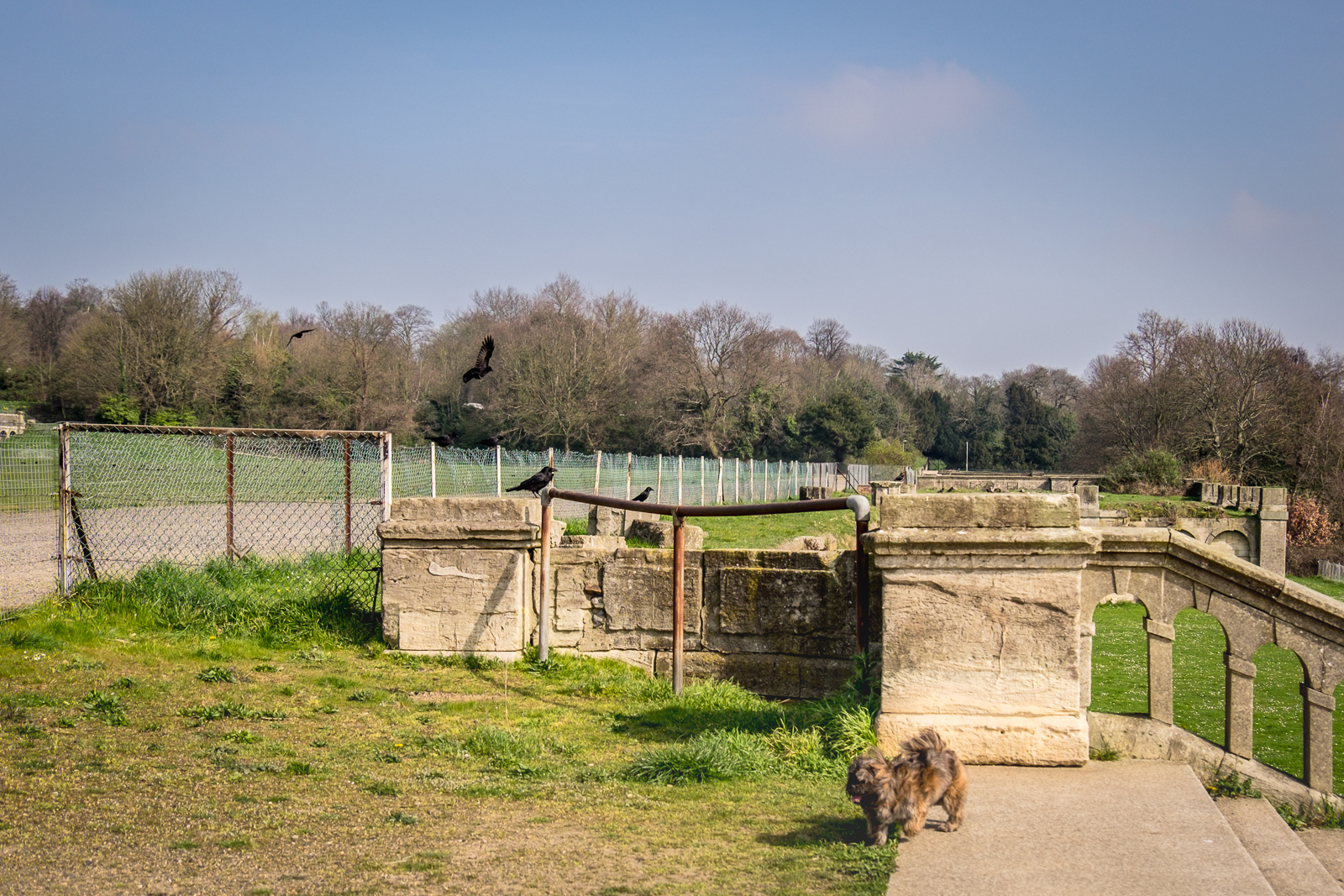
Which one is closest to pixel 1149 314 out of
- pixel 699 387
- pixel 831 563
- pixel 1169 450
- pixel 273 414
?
pixel 1169 450

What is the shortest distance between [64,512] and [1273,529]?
99.1 feet

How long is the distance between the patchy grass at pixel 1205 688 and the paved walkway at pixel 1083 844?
122 inches

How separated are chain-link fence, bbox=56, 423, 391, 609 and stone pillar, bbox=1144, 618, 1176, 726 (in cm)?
479

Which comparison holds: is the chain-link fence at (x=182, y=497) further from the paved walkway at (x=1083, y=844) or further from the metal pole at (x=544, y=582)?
the paved walkway at (x=1083, y=844)

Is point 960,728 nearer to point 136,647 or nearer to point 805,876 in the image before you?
point 805,876

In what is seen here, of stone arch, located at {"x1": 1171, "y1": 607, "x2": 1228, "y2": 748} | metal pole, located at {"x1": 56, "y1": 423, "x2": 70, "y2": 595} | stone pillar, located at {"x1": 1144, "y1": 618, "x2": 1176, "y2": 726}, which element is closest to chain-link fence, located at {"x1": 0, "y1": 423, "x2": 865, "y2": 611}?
metal pole, located at {"x1": 56, "y1": 423, "x2": 70, "y2": 595}

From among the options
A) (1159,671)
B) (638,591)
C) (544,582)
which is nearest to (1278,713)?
(1159,671)

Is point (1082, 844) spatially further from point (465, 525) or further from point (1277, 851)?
point (465, 525)

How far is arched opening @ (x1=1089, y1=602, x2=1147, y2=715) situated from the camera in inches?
404

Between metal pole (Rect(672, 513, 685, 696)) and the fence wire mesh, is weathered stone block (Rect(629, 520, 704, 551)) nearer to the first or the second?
metal pole (Rect(672, 513, 685, 696))

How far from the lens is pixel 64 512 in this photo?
694 centimetres

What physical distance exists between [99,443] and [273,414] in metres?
26.3

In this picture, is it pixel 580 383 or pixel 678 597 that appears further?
pixel 580 383

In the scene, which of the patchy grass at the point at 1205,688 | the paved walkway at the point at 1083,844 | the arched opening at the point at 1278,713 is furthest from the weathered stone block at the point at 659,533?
the arched opening at the point at 1278,713
